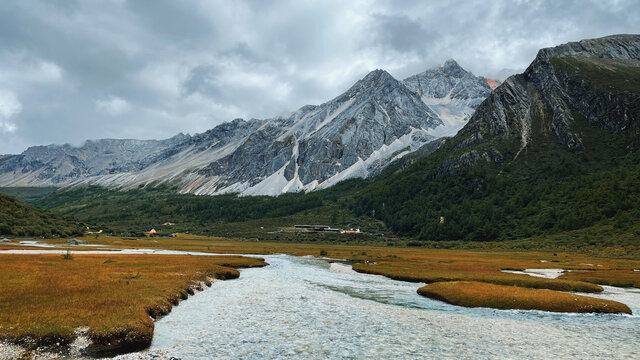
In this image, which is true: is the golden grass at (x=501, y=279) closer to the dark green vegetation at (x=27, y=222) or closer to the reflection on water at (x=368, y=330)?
the reflection on water at (x=368, y=330)

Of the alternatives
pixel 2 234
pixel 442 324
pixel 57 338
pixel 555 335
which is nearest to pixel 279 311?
pixel 442 324

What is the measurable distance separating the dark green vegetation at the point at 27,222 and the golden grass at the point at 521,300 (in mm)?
150882

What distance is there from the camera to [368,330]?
29.0 metres

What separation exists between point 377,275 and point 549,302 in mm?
35229

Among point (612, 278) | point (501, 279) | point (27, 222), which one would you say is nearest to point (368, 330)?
point (501, 279)

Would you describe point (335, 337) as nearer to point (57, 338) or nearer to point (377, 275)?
point (57, 338)

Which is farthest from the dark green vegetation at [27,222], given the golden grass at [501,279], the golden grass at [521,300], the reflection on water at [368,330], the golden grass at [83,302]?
the golden grass at [521,300]

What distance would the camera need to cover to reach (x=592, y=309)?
3938cm

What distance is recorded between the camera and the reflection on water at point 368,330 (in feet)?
77.3

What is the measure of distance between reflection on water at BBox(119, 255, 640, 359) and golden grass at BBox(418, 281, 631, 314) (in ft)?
6.40

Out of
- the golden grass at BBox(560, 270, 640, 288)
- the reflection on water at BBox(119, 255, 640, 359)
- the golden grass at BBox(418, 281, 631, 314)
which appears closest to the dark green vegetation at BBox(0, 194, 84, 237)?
the reflection on water at BBox(119, 255, 640, 359)

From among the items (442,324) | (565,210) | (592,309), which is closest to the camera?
(442,324)

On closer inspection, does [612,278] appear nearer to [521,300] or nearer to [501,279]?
[501,279]

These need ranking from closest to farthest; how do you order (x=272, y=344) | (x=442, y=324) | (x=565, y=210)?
(x=272, y=344) < (x=442, y=324) < (x=565, y=210)
